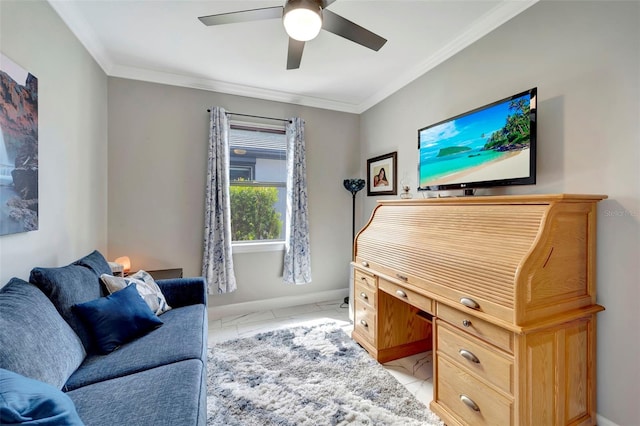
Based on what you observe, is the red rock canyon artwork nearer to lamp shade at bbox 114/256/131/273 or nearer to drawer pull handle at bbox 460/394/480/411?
lamp shade at bbox 114/256/131/273

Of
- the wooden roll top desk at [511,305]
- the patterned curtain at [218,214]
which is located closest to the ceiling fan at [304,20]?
the wooden roll top desk at [511,305]

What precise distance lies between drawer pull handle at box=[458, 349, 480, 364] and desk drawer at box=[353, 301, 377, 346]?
2.63 ft

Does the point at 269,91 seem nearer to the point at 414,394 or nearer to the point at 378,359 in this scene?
the point at 378,359

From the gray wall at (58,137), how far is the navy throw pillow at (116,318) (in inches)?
16.6

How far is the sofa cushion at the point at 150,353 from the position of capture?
1.27 m

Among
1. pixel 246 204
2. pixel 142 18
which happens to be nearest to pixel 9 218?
pixel 142 18

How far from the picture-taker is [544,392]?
1249 millimetres

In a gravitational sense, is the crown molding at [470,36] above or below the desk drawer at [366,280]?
above

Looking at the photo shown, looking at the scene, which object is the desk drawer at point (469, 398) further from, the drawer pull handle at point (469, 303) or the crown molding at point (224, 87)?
the crown molding at point (224, 87)

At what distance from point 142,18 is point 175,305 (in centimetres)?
218

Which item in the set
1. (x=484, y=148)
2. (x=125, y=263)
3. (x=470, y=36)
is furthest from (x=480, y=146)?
(x=125, y=263)

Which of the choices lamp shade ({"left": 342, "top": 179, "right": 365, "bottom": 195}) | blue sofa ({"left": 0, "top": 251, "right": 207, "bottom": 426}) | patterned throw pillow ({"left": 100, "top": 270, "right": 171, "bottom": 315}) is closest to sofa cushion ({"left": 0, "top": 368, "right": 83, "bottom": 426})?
blue sofa ({"left": 0, "top": 251, "right": 207, "bottom": 426})

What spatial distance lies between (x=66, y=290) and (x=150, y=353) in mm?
571

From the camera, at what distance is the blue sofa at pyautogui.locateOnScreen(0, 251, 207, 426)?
38.1 inches
